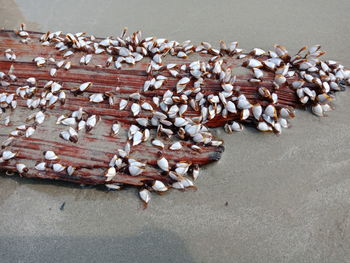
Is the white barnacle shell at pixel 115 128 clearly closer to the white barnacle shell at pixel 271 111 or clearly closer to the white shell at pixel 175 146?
the white shell at pixel 175 146

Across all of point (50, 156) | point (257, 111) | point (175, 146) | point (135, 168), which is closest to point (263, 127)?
point (257, 111)

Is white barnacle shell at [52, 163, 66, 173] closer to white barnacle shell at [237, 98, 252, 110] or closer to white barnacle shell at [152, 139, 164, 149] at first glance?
white barnacle shell at [152, 139, 164, 149]

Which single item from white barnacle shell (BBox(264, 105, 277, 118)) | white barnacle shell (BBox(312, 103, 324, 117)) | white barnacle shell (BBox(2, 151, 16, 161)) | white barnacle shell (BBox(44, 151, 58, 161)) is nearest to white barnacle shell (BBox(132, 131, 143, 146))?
white barnacle shell (BBox(44, 151, 58, 161))

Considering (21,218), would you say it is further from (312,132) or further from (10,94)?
(312,132)

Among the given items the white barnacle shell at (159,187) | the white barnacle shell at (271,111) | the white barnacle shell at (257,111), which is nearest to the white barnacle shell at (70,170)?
the white barnacle shell at (159,187)

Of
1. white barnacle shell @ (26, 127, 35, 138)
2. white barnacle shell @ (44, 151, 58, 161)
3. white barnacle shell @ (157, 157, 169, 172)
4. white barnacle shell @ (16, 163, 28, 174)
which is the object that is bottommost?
white barnacle shell @ (16, 163, 28, 174)
